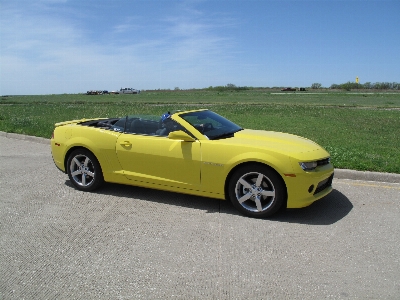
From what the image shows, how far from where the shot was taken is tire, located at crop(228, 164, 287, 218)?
461cm

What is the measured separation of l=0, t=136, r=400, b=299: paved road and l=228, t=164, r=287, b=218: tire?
150mm

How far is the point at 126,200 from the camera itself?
550 cm

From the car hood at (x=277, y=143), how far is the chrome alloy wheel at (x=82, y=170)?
2.28 m

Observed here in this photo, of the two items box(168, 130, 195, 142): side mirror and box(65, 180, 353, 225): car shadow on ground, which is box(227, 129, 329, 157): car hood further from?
box(65, 180, 353, 225): car shadow on ground

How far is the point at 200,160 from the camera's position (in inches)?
194

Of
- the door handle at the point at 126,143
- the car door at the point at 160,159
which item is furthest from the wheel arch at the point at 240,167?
the door handle at the point at 126,143

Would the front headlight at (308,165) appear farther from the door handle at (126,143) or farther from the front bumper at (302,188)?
the door handle at (126,143)

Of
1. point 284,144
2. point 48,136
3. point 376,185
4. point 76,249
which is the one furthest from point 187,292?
point 48,136

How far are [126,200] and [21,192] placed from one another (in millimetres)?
1736

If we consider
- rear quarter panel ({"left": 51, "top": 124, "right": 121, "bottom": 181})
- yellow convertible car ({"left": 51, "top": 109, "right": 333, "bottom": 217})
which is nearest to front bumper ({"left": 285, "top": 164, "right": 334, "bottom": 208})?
yellow convertible car ({"left": 51, "top": 109, "right": 333, "bottom": 217})

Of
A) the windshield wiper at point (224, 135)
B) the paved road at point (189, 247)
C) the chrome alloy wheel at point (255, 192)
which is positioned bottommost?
the paved road at point (189, 247)

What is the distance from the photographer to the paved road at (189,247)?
10.4ft

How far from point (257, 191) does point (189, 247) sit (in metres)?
1.22

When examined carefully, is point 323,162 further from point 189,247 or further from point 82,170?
point 82,170
